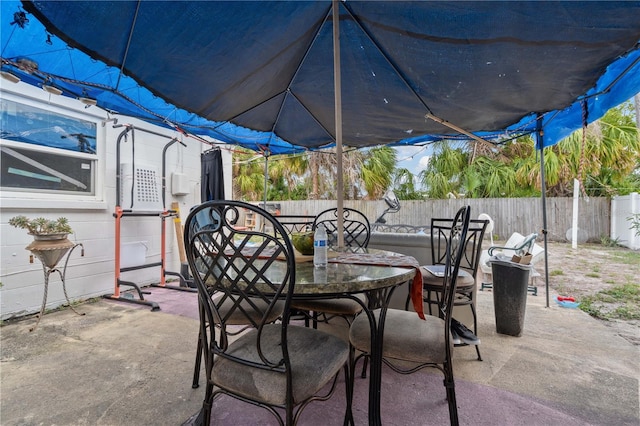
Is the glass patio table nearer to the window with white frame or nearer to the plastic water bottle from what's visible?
the plastic water bottle

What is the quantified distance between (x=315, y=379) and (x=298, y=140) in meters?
3.38

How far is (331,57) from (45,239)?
9.33ft

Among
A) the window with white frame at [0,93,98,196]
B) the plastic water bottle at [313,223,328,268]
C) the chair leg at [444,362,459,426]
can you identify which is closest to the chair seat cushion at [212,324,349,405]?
the plastic water bottle at [313,223,328,268]

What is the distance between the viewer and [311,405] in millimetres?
1603

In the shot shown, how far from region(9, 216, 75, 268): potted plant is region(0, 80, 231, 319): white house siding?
0.40m

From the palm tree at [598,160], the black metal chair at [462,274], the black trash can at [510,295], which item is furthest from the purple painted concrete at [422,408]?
the palm tree at [598,160]

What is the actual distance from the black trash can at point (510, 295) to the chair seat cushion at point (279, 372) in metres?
1.90

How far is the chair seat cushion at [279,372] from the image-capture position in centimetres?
102

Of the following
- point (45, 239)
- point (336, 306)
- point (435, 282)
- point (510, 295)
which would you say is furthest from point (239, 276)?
point (45, 239)

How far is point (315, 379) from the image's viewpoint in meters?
1.05

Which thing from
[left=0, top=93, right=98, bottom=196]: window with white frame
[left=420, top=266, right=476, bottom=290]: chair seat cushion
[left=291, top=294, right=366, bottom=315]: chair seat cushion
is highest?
[left=0, top=93, right=98, bottom=196]: window with white frame

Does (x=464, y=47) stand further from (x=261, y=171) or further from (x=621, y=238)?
(x=261, y=171)

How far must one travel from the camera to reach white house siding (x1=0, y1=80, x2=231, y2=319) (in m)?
2.80

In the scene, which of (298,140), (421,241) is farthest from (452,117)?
(298,140)
